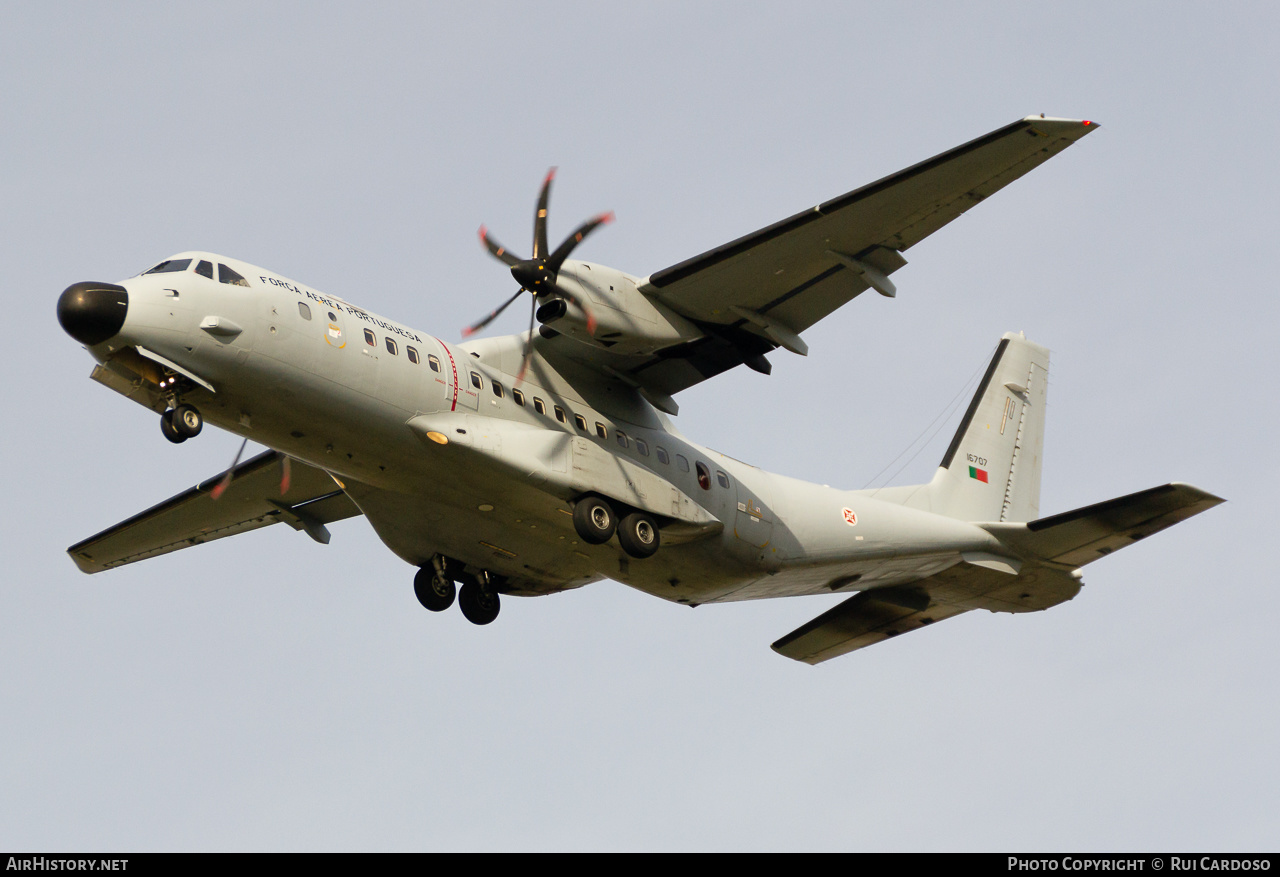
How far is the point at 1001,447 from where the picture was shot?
23500 millimetres

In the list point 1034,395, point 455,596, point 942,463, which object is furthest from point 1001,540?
point 455,596

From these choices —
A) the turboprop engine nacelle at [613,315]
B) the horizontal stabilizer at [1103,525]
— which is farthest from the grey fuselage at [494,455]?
the turboprop engine nacelle at [613,315]

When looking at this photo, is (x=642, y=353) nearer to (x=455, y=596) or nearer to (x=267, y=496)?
(x=455, y=596)

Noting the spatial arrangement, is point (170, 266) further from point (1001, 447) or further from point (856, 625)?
point (1001, 447)

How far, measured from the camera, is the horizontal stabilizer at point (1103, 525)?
59.4 feet

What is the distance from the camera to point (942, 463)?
22.8 m

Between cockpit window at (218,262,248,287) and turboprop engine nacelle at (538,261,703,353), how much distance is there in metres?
3.66

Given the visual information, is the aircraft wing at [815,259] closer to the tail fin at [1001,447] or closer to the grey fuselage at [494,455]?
the grey fuselage at [494,455]

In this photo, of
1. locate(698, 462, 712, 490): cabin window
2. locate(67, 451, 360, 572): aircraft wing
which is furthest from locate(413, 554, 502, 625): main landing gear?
locate(698, 462, 712, 490): cabin window

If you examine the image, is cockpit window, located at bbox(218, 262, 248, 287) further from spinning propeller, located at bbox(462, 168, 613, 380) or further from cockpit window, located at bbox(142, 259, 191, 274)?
spinning propeller, located at bbox(462, 168, 613, 380)

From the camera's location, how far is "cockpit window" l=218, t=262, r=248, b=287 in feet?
51.4

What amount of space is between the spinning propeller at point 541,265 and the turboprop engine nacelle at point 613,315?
0.08 metres

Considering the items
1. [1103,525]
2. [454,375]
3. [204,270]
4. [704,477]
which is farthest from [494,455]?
[1103,525]
